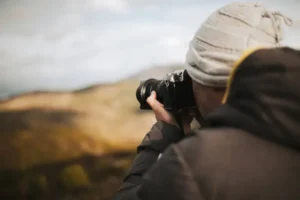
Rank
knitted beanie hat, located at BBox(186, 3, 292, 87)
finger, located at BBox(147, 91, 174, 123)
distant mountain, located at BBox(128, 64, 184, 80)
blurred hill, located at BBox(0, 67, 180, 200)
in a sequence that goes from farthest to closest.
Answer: distant mountain, located at BBox(128, 64, 184, 80)
blurred hill, located at BBox(0, 67, 180, 200)
finger, located at BBox(147, 91, 174, 123)
knitted beanie hat, located at BBox(186, 3, 292, 87)

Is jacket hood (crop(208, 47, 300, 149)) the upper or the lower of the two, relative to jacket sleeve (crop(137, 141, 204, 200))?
upper

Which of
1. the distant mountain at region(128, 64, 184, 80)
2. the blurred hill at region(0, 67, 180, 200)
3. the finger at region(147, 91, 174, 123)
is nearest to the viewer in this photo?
the finger at region(147, 91, 174, 123)

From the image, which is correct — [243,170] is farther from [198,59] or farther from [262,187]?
[198,59]

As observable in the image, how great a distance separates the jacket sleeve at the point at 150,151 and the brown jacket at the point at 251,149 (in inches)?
7.8

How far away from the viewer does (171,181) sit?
46cm

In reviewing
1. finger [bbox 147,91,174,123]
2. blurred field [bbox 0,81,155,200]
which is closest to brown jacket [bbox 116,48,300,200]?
finger [bbox 147,91,174,123]

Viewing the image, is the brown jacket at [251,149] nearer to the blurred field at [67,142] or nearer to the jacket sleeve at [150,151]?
the jacket sleeve at [150,151]

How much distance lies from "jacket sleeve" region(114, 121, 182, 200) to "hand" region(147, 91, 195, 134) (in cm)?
4

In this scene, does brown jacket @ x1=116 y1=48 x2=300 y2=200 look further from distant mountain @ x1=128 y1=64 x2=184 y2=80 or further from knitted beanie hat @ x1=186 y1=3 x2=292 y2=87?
distant mountain @ x1=128 y1=64 x2=184 y2=80

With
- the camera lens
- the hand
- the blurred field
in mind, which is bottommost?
the blurred field

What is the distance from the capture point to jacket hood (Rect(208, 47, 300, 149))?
0.45m

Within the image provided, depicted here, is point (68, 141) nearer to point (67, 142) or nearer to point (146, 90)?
point (67, 142)

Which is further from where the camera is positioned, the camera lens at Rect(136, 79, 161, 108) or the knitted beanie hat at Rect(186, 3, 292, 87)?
the camera lens at Rect(136, 79, 161, 108)

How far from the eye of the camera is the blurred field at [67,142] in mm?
1028
